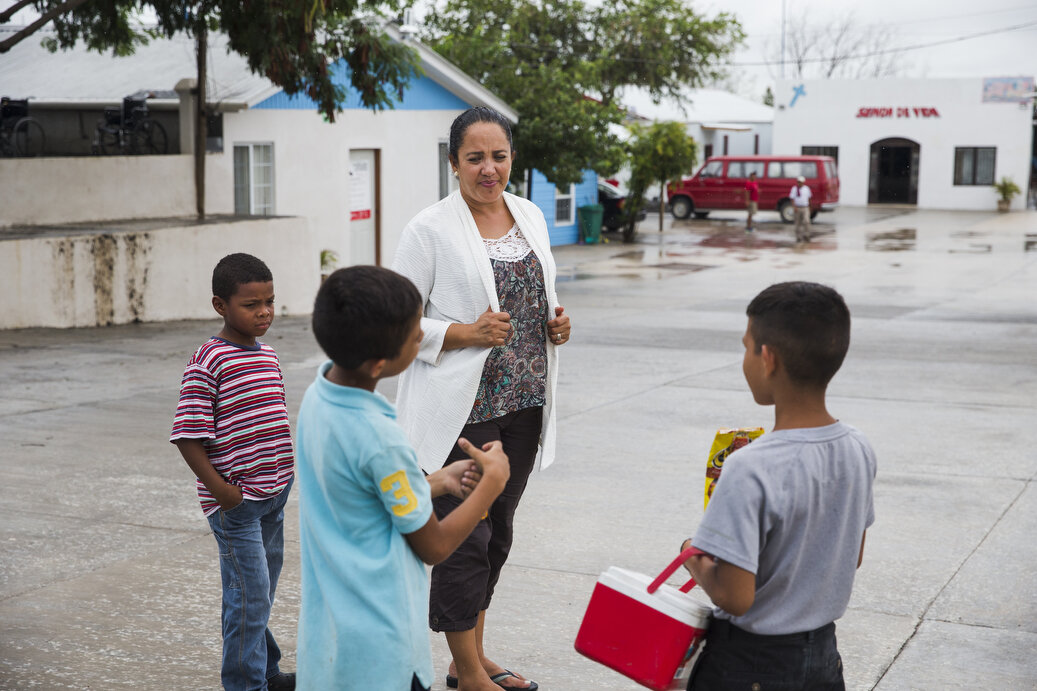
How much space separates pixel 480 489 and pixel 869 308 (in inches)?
567

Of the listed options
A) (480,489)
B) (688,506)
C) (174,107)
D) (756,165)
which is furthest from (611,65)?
(480,489)

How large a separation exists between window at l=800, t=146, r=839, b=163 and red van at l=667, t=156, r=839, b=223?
9.26m

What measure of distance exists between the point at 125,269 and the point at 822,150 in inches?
1490

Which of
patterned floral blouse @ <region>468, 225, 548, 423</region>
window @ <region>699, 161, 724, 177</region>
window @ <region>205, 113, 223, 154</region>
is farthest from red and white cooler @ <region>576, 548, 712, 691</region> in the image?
window @ <region>699, 161, 724, 177</region>

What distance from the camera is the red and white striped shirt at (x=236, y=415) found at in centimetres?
318

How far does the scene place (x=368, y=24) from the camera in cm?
1430

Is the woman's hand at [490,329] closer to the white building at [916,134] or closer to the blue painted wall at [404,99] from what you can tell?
the blue painted wall at [404,99]

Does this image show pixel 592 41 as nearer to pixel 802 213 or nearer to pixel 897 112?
pixel 802 213

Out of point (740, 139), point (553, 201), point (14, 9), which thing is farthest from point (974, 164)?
point (14, 9)

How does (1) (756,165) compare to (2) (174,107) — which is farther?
(1) (756,165)

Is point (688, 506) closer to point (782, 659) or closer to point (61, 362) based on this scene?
point (782, 659)

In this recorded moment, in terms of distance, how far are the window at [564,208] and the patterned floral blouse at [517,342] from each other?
24.6 metres

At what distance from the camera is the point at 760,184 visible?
37.0 m

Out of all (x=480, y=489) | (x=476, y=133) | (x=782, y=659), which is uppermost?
(x=476, y=133)
